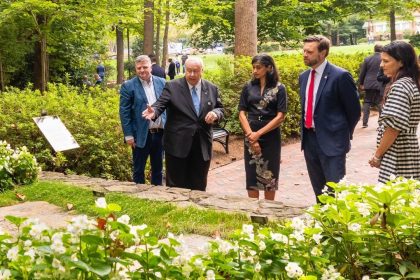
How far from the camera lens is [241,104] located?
6285 millimetres

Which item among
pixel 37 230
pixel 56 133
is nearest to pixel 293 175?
pixel 56 133

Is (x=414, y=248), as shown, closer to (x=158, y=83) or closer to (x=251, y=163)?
(x=251, y=163)

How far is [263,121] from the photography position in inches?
241

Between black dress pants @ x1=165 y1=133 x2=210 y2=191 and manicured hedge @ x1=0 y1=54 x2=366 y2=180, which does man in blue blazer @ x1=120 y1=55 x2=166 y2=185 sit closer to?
black dress pants @ x1=165 y1=133 x2=210 y2=191

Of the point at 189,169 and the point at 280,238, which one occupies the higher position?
the point at 280,238

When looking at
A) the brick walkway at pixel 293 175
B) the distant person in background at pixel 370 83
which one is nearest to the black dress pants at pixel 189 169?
the brick walkway at pixel 293 175

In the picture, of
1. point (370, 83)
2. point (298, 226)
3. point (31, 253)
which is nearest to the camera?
point (31, 253)

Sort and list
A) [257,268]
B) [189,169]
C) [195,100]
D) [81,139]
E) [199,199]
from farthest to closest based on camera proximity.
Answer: [81,139], [189,169], [195,100], [199,199], [257,268]

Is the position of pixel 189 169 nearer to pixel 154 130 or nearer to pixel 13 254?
pixel 154 130

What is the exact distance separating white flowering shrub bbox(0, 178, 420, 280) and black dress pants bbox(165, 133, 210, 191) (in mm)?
3822

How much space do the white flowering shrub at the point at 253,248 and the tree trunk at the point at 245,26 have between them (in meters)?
10.8

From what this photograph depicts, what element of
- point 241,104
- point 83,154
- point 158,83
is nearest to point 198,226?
point 241,104

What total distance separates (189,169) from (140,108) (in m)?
0.99

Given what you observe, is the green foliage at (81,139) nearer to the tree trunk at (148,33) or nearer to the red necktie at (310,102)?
the red necktie at (310,102)
